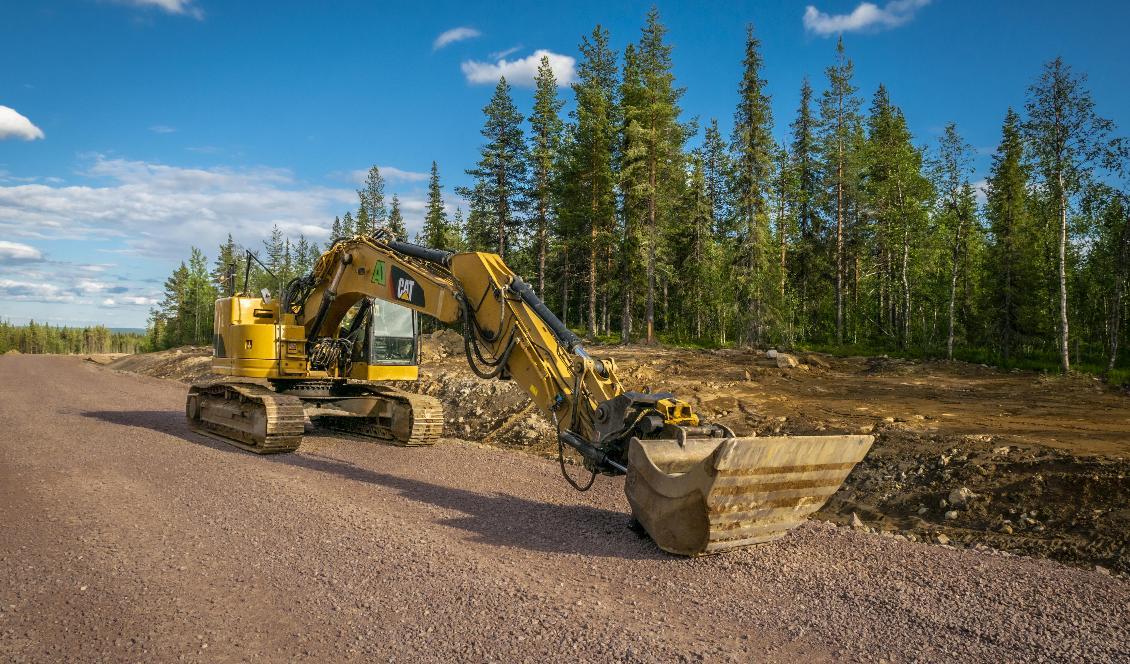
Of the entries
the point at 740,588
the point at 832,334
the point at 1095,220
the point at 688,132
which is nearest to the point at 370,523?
the point at 740,588

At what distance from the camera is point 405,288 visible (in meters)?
9.32

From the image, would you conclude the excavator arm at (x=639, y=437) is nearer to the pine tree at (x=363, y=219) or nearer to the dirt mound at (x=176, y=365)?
the dirt mound at (x=176, y=365)

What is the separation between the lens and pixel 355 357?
1210 centimetres

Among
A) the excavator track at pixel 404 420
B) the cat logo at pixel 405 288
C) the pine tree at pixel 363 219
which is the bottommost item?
the excavator track at pixel 404 420

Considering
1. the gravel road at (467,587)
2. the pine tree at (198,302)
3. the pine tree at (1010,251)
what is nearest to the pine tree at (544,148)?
the pine tree at (1010,251)

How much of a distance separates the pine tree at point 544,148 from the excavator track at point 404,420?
23069mm

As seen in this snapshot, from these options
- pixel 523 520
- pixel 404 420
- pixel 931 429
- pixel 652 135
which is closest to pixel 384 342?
pixel 404 420

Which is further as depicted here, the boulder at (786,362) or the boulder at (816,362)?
the boulder at (816,362)

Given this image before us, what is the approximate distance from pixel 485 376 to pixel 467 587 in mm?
3230

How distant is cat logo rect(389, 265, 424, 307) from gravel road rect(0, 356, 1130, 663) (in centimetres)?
258

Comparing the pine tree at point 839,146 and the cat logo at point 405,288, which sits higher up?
the pine tree at point 839,146

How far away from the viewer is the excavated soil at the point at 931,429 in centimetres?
712

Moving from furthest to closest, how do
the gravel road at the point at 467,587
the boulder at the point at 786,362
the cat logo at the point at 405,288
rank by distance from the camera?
the boulder at the point at 786,362
the cat logo at the point at 405,288
the gravel road at the point at 467,587

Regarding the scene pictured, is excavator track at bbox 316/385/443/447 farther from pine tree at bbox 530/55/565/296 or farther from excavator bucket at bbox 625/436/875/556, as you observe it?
pine tree at bbox 530/55/565/296
